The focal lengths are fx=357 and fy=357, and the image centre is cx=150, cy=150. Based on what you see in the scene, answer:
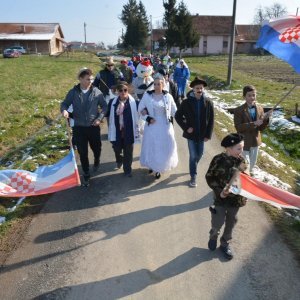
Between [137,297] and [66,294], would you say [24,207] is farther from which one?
[137,297]

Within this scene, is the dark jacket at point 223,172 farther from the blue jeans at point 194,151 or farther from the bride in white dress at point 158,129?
the bride in white dress at point 158,129

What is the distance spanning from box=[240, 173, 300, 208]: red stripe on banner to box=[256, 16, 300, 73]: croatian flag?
71.9 inches

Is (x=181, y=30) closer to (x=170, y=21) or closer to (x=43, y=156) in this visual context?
(x=170, y=21)

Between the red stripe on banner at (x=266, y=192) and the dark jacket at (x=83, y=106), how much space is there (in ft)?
10.4

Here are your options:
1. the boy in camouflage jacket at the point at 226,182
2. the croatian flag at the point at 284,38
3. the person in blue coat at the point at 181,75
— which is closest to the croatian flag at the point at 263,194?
the boy in camouflage jacket at the point at 226,182

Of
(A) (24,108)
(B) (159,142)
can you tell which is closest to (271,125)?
(B) (159,142)

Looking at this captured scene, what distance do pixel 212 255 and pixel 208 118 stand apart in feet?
8.63

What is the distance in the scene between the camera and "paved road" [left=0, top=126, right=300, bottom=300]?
159 inches

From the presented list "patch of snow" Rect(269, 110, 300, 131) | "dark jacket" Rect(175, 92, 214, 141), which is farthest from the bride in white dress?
"patch of snow" Rect(269, 110, 300, 131)

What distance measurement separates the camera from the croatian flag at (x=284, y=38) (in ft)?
17.5

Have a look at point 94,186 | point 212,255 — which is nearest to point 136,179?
point 94,186

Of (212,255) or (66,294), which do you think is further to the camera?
(212,255)

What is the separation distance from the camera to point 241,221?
5.55m

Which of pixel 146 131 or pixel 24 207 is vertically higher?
pixel 146 131
